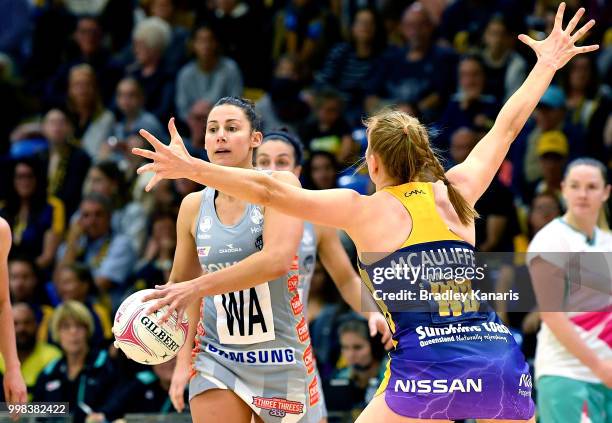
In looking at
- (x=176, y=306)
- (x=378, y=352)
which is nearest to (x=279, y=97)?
(x=378, y=352)

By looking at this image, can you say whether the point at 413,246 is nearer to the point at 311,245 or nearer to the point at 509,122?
the point at 509,122

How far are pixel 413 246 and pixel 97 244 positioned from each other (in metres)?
7.04

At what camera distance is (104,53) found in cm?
1355

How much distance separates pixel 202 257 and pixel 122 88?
699 cm

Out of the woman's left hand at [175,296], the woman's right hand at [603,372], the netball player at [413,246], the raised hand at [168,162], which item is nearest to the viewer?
the raised hand at [168,162]

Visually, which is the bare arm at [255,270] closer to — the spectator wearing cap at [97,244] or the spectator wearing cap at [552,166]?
the spectator wearing cap at [552,166]

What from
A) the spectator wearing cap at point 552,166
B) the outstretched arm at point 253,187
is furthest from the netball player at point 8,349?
the spectator wearing cap at point 552,166

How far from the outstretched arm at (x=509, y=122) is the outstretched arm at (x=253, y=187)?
671 millimetres

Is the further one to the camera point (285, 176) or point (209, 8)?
point (209, 8)

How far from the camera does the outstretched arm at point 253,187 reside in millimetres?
4418

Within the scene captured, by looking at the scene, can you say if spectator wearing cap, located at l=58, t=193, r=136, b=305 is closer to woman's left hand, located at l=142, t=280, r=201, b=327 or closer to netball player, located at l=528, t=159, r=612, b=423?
netball player, located at l=528, t=159, r=612, b=423

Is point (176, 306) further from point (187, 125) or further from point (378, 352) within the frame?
point (187, 125)

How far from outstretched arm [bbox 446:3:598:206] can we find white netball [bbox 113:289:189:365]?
5.03 feet

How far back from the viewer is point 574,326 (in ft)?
22.9
